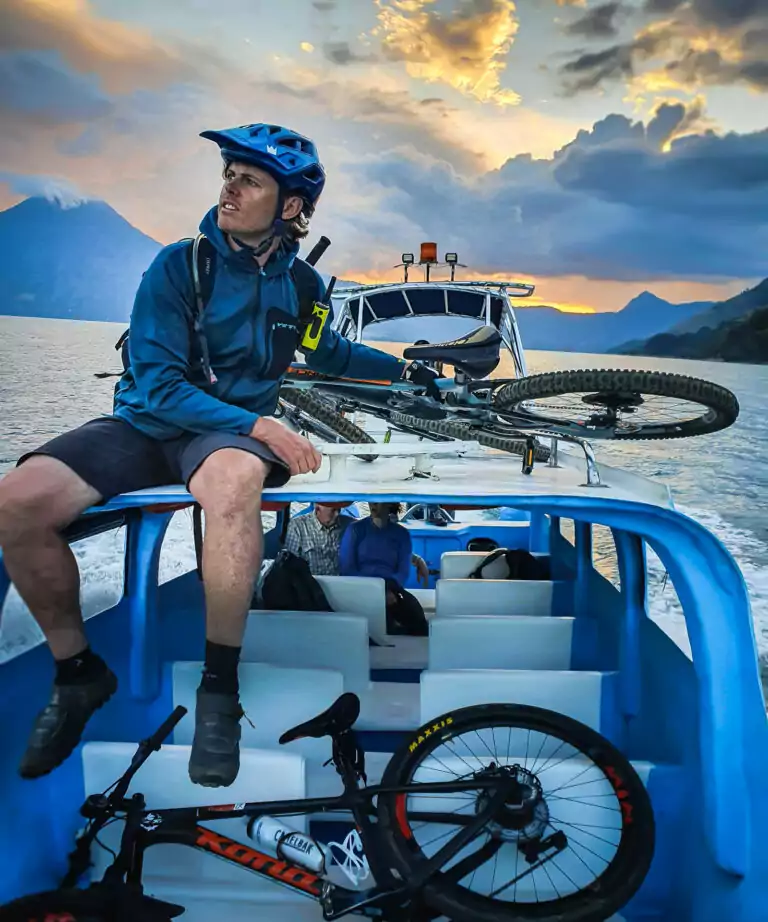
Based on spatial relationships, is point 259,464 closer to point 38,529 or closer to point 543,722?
point 38,529

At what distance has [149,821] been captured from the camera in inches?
76.6

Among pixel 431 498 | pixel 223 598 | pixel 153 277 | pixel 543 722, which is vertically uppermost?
pixel 153 277

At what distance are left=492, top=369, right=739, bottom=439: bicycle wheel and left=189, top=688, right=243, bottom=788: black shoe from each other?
1.35 metres

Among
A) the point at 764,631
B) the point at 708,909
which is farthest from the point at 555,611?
the point at 764,631

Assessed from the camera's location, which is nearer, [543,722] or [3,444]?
[543,722]

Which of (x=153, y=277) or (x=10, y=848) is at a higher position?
(x=153, y=277)

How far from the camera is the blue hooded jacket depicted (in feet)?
6.50

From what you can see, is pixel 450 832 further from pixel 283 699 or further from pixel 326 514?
pixel 326 514

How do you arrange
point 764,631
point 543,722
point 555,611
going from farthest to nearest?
point 764,631 → point 555,611 → point 543,722

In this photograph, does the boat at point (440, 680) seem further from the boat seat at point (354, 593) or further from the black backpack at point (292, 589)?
the black backpack at point (292, 589)

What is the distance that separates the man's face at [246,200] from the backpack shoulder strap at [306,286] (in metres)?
0.32

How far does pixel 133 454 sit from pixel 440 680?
4.03 ft

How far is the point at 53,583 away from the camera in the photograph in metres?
1.89

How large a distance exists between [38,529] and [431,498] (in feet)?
3.32
